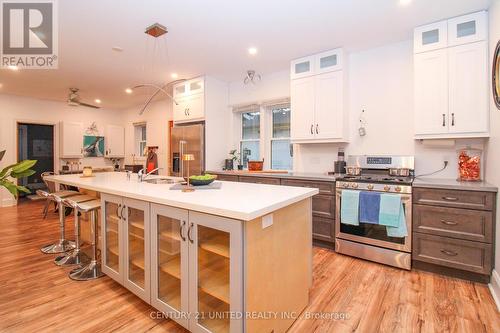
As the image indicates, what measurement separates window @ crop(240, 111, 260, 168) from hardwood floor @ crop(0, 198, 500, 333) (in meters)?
2.50

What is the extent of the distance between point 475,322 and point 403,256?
84cm

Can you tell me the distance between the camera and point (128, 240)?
2.07 meters

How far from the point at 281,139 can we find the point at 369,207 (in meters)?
2.12

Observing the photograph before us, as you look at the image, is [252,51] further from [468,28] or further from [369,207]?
[369,207]

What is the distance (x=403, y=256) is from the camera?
262 centimetres

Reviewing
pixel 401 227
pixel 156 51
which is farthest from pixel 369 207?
pixel 156 51

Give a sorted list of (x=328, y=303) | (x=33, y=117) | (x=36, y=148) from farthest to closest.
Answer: (x=36, y=148) → (x=33, y=117) → (x=328, y=303)

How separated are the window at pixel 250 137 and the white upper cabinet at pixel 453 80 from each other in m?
2.63

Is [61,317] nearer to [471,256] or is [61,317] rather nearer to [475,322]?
[475,322]

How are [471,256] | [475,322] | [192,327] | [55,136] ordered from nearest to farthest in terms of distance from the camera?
[192,327], [475,322], [471,256], [55,136]

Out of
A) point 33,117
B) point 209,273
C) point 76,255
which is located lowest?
point 76,255

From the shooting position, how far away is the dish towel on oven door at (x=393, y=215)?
259 cm

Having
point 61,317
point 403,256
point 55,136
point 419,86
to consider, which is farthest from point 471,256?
point 55,136

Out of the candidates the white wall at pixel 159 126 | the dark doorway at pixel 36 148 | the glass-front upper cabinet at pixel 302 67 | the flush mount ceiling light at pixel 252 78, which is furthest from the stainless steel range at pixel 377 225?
the dark doorway at pixel 36 148
